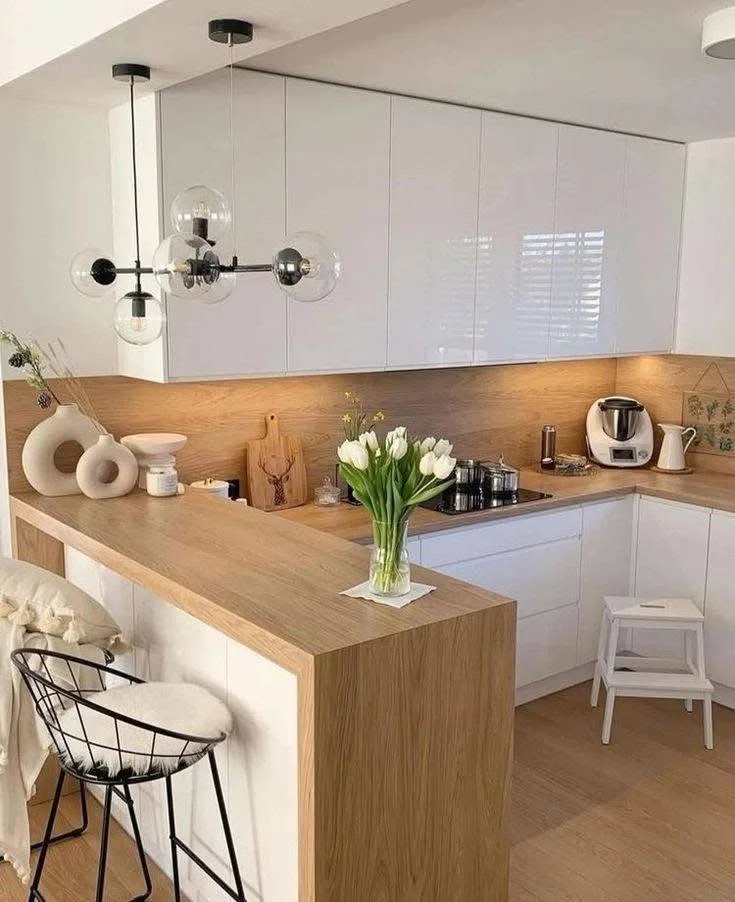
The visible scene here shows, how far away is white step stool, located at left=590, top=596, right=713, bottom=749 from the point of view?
3600 millimetres

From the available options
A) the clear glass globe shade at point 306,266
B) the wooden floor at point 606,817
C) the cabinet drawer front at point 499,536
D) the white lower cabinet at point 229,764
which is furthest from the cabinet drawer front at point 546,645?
the clear glass globe shade at point 306,266

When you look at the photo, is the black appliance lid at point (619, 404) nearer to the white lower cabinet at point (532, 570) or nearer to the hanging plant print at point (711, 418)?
the hanging plant print at point (711, 418)

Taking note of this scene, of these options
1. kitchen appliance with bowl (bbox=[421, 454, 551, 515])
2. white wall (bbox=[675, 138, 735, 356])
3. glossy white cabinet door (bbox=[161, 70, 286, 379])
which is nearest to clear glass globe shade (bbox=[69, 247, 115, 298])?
glossy white cabinet door (bbox=[161, 70, 286, 379])

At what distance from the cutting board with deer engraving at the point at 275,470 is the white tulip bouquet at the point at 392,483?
56.9 inches

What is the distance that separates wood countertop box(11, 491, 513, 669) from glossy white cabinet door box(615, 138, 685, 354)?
7.13 feet

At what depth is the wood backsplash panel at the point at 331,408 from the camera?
332 centimetres

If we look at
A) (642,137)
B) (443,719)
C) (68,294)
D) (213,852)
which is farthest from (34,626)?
(642,137)

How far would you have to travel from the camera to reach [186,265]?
2045mm

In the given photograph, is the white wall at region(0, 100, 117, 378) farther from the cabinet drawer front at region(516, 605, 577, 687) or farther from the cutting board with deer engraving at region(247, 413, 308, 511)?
the cabinet drawer front at region(516, 605, 577, 687)

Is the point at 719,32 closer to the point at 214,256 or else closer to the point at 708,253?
the point at 214,256

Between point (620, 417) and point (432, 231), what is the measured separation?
150 cm

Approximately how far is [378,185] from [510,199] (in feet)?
2.12

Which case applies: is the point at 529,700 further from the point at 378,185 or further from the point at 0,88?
the point at 0,88

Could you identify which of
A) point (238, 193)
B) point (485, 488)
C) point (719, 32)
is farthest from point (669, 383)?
point (238, 193)
